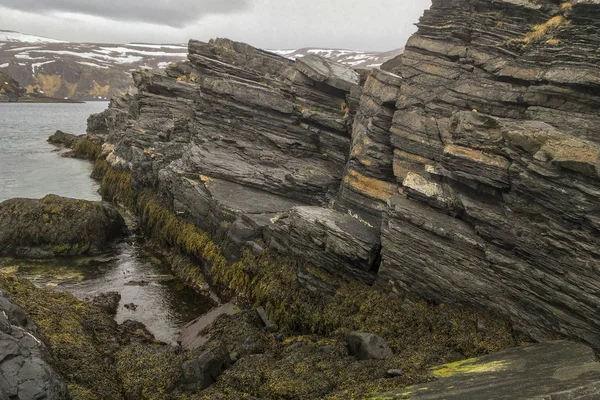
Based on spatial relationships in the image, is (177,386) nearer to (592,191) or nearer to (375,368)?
(375,368)

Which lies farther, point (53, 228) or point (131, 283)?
point (53, 228)

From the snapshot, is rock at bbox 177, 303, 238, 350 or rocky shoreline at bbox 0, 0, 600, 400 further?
rock at bbox 177, 303, 238, 350

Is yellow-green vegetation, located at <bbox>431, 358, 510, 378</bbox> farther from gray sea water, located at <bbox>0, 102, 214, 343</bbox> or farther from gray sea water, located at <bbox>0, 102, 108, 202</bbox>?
gray sea water, located at <bbox>0, 102, 108, 202</bbox>

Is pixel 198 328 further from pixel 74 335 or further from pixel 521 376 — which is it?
pixel 521 376

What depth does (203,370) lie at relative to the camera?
15672 millimetres

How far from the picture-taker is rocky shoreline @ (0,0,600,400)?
13820 mm

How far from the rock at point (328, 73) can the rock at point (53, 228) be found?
2003 centimetres

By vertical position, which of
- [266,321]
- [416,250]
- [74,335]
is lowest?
[266,321]

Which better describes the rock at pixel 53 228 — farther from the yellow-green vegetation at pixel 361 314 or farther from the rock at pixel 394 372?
the rock at pixel 394 372

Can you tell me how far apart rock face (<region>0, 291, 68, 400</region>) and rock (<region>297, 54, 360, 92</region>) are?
2491 cm

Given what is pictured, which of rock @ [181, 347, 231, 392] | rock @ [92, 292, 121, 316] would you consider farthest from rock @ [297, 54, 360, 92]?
rock @ [181, 347, 231, 392]

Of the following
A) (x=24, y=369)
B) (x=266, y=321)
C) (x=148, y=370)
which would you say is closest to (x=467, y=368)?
(x=266, y=321)

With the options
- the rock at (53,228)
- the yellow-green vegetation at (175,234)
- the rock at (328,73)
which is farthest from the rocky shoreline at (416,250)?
the rock at (328,73)

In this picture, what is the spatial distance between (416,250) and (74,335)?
15124 millimetres
